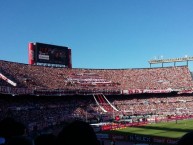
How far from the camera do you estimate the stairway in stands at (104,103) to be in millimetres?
73812

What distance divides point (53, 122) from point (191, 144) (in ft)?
184

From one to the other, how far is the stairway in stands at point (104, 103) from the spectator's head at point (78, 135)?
68.3 m

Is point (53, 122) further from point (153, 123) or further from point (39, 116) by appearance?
point (153, 123)

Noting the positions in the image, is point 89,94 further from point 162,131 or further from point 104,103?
point 162,131

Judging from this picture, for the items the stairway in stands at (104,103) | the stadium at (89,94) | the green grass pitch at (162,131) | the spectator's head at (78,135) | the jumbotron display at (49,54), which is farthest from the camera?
the jumbotron display at (49,54)

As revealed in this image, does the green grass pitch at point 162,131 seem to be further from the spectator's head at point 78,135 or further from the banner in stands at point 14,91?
the spectator's head at point 78,135

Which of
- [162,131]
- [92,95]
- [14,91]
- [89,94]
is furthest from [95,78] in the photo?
[162,131]

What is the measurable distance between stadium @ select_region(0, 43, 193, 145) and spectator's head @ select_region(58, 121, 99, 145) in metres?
45.9

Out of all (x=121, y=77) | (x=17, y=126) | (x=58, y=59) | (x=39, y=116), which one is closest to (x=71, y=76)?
(x=58, y=59)

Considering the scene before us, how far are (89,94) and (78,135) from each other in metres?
71.8

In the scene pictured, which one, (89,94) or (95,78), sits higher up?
(95,78)

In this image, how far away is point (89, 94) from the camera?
75875 millimetres

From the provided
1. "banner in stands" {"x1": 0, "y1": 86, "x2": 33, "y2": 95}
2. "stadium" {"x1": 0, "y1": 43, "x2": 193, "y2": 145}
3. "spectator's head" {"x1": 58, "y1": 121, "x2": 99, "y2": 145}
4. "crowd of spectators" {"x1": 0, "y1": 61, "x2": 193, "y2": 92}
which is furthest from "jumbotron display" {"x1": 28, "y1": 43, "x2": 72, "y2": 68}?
"spectator's head" {"x1": 58, "y1": 121, "x2": 99, "y2": 145}

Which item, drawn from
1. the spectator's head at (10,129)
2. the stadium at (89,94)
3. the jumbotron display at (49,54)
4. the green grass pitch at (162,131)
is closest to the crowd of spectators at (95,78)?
Answer: the stadium at (89,94)
